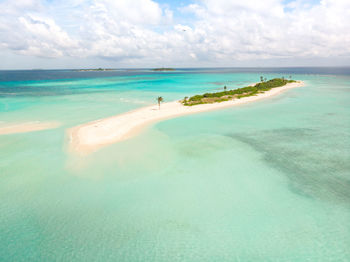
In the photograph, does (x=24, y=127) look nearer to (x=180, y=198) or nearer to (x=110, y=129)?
(x=110, y=129)

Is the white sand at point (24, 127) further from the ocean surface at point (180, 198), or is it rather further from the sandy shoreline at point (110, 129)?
the sandy shoreline at point (110, 129)

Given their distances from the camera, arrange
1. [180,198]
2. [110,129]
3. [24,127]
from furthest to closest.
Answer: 1. [24,127]
2. [110,129]
3. [180,198]

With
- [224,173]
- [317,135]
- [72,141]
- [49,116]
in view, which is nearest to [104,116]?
[49,116]

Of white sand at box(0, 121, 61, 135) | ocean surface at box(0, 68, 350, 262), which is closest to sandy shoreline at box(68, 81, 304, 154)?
ocean surface at box(0, 68, 350, 262)

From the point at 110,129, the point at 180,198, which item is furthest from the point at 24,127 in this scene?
the point at 180,198

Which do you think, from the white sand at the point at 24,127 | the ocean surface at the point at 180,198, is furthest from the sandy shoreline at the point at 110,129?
the white sand at the point at 24,127

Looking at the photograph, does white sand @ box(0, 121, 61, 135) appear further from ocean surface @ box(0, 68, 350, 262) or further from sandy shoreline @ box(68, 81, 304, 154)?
sandy shoreline @ box(68, 81, 304, 154)

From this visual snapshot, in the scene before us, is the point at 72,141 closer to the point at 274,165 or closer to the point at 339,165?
the point at 274,165
